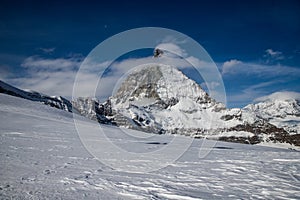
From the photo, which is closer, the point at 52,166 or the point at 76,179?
the point at 76,179

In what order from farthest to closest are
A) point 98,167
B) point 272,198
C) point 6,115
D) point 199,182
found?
point 6,115 → point 98,167 → point 199,182 → point 272,198

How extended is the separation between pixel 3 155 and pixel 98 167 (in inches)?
119

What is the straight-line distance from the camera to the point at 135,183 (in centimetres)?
612

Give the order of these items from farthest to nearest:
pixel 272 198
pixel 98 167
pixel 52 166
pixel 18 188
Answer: pixel 98 167
pixel 52 166
pixel 272 198
pixel 18 188

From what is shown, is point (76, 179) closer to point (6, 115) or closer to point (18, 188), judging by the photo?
point (18, 188)

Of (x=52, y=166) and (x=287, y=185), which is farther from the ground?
(x=287, y=185)

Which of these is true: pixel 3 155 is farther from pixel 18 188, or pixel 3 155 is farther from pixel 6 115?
pixel 6 115

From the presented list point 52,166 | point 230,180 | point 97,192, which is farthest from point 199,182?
point 52,166

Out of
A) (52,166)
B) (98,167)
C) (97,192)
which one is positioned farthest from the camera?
(98,167)

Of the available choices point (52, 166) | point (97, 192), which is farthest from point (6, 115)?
point (97, 192)

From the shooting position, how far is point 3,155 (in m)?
7.92

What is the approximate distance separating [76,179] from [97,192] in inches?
42.7

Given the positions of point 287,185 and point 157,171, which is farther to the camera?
point 157,171

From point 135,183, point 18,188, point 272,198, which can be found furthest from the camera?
point 135,183
